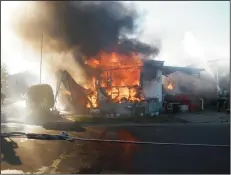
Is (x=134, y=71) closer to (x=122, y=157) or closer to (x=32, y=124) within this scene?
(x=32, y=124)

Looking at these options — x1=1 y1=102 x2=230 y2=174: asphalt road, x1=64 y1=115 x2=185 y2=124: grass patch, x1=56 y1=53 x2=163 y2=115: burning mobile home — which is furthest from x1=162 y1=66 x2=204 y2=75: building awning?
x1=1 y1=102 x2=230 y2=174: asphalt road

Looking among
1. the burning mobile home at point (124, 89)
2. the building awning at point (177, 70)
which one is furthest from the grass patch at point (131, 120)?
the building awning at point (177, 70)

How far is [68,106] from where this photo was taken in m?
26.0

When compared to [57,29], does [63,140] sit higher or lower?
lower

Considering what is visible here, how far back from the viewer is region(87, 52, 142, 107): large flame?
84.1 ft

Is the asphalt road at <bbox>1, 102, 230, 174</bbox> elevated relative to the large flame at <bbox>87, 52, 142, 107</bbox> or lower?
lower

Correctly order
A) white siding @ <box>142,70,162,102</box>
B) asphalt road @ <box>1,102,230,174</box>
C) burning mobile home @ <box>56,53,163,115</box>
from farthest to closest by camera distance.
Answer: white siding @ <box>142,70,162,102</box>, burning mobile home @ <box>56,53,163,115</box>, asphalt road @ <box>1,102,230,174</box>

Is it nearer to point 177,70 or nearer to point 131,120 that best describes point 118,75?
point 177,70

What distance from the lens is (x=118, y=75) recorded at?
27656 millimetres

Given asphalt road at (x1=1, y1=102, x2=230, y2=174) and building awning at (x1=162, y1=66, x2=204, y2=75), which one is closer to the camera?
asphalt road at (x1=1, y1=102, x2=230, y2=174)

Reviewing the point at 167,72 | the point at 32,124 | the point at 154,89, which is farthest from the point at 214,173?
the point at 167,72

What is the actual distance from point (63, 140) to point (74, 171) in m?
4.36

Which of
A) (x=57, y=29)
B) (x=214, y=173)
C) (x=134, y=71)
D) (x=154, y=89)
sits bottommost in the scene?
(x=214, y=173)

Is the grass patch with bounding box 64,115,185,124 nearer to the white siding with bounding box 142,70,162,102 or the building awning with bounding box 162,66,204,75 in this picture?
the white siding with bounding box 142,70,162,102
